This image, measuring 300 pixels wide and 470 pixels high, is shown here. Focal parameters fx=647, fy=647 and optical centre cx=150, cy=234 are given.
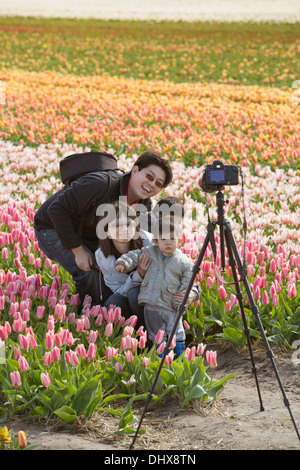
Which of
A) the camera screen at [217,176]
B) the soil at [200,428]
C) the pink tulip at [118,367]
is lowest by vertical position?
the soil at [200,428]

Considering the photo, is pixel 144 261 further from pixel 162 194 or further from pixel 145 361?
pixel 162 194

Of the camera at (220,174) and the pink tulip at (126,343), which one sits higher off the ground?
the camera at (220,174)

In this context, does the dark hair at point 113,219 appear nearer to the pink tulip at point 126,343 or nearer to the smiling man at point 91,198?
the smiling man at point 91,198

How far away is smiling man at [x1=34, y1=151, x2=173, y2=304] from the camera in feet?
18.8

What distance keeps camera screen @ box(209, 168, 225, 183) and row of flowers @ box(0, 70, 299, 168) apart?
285 inches

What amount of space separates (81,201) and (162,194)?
3500 mm

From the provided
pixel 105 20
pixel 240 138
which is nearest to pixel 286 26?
pixel 105 20

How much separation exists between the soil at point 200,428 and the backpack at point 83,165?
243 centimetres

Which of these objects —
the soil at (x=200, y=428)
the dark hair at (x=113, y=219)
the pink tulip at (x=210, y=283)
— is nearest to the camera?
the soil at (x=200, y=428)

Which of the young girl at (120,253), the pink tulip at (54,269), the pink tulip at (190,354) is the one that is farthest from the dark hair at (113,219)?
the pink tulip at (190,354)

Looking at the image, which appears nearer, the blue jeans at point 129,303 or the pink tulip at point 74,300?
the blue jeans at point 129,303

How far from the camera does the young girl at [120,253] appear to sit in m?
5.44
